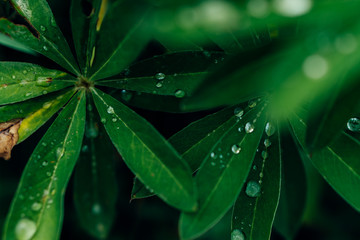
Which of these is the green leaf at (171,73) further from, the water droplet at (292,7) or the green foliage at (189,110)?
the water droplet at (292,7)

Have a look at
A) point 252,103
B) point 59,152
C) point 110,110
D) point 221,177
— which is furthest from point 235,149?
point 59,152

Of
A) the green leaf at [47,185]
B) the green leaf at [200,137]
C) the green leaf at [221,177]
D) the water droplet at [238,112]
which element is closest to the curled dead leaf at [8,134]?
the green leaf at [47,185]

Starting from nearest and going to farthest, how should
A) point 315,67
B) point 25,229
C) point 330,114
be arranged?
point 315,67 → point 330,114 → point 25,229

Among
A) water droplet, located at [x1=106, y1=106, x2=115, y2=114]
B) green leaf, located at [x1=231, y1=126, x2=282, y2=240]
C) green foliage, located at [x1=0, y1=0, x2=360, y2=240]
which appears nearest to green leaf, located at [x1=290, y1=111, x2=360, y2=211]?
green foliage, located at [x1=0, y1=0, x2=360, y2=240]

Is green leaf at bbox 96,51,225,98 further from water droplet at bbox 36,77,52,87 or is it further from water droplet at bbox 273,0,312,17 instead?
water droplet at bbox 273,0,312,17

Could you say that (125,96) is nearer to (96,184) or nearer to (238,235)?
(96,184)
